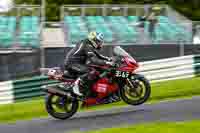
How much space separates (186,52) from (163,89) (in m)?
7.39

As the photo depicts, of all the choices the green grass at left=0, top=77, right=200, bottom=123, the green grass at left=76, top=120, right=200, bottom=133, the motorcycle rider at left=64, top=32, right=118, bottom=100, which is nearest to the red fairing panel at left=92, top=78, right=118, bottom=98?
the motorcycle rider at left=64, top=32, right=118, bottom=100

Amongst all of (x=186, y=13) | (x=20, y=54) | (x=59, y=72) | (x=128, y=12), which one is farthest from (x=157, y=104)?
(x=186, y=13)

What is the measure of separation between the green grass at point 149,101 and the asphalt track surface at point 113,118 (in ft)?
2.90

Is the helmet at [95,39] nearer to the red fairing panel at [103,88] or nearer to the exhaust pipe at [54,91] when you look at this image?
the red fairing panel at [103,88]

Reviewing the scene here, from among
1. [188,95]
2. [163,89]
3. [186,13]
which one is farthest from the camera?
[186,13]

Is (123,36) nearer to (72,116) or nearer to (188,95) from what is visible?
(188,95)

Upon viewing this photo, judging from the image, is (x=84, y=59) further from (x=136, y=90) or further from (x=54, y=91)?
(x=136, y=90)

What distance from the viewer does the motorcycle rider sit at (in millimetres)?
11641

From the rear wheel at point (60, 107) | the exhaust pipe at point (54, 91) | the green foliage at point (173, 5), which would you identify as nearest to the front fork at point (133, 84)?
Result: the rear wheel at point (60, 107)

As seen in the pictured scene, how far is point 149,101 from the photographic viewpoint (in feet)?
42.8

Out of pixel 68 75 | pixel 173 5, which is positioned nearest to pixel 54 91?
pixel 68 75

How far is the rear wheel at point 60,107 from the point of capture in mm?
11414

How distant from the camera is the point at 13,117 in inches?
490

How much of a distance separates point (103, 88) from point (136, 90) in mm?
675
